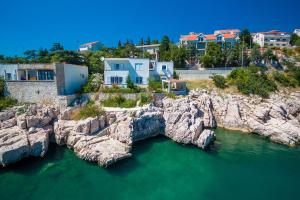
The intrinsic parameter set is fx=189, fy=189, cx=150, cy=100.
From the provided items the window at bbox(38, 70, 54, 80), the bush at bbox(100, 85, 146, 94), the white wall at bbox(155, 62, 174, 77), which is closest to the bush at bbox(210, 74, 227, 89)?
the white wall at bbox(155, 62, 174, 77)

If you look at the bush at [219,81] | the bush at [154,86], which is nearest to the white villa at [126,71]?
the bush at [154,86]

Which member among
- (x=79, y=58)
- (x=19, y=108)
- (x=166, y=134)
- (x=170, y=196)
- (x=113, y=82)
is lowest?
(x=170, y=196)

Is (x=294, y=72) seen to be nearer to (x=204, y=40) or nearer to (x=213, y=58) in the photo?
(x=213, y=58)

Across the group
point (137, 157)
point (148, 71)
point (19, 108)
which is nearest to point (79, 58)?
point (148, 71)

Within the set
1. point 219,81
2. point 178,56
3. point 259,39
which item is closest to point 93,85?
point 178,56

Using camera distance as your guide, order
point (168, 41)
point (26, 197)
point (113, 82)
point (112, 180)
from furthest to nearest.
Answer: point (168, 41) < point (113, 82) < point (112, 180) < point (26, 197)

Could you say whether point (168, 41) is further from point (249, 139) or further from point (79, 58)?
point (249, 139)
